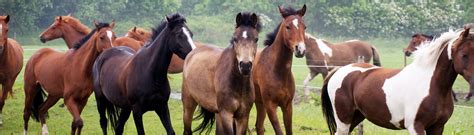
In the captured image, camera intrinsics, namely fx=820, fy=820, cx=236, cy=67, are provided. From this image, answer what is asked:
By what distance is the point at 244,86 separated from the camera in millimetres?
8414

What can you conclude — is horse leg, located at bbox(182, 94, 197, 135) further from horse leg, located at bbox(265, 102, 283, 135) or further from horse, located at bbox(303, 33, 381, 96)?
horse, located at bbox(303, 33, 381, 96)

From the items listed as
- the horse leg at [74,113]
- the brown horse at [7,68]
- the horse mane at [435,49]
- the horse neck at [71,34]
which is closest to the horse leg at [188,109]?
the horse leg at [74,113]

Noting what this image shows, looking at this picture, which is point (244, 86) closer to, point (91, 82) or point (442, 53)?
point (442, 53)

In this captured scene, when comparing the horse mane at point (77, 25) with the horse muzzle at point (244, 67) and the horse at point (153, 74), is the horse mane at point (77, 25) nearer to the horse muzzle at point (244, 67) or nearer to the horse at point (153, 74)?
the horse at point (153, 74)

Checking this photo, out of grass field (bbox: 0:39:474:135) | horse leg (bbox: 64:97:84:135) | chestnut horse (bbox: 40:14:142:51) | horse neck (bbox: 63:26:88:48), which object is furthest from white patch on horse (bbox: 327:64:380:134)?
horse neck (bbox: 63:26:88:48)

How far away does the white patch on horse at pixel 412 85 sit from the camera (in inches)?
307

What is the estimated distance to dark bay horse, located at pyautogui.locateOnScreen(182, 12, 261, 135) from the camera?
805 centimetres

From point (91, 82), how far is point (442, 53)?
5.27 meters

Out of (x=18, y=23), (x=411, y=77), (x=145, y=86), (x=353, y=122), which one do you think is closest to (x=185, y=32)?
(x=145, y=86)

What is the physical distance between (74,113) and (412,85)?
482 cm

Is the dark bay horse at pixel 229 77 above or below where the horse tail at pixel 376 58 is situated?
above

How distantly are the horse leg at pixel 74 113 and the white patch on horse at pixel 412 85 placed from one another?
4376 millimetres

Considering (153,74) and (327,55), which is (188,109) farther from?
(327,55)

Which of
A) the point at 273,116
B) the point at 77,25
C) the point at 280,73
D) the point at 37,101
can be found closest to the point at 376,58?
the point at 77,25
